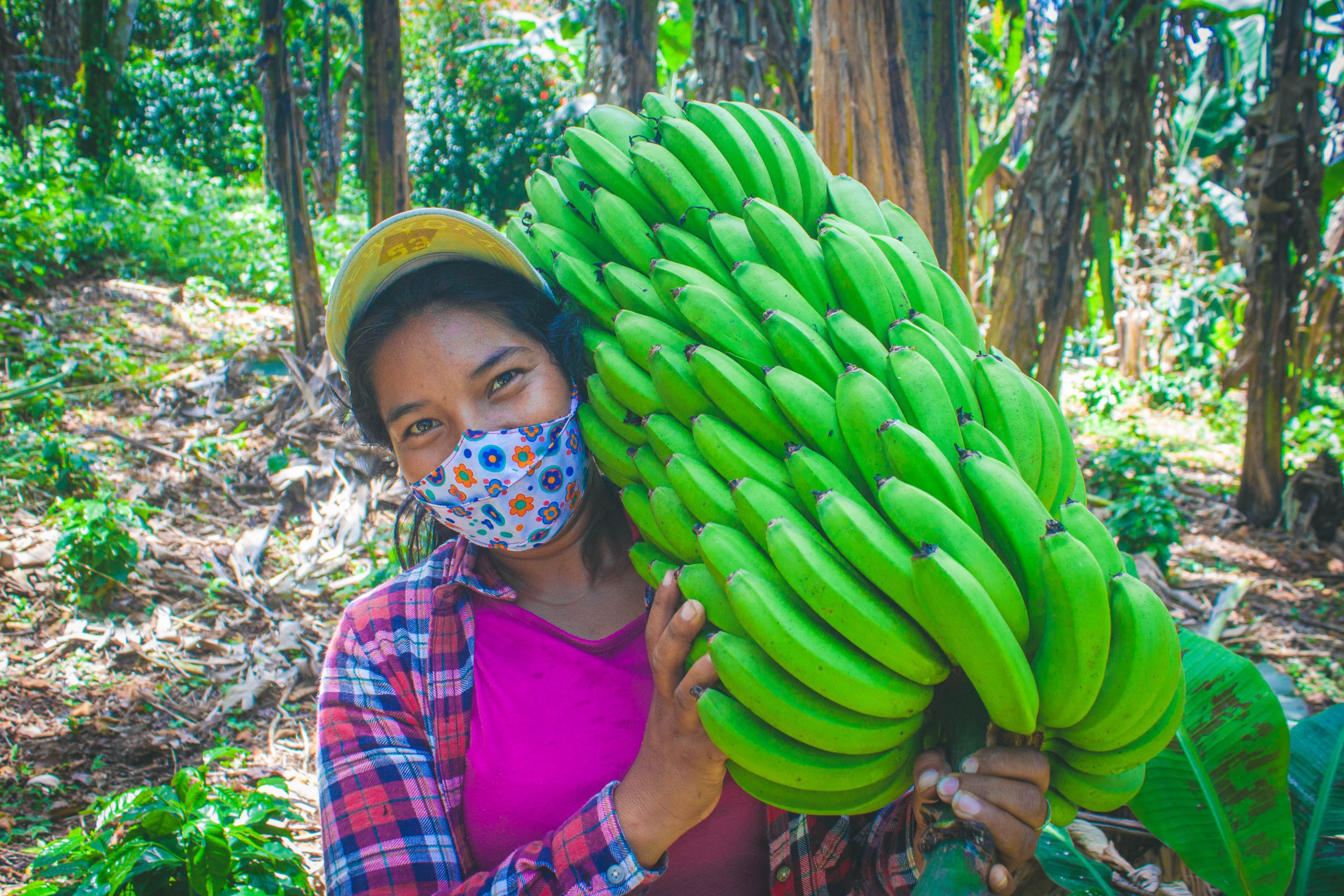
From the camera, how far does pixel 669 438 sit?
124cm

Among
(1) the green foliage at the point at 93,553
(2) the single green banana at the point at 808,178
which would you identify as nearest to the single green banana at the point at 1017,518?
(2) the single green banana at the point at 808,178

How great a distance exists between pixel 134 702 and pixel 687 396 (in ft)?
12.2

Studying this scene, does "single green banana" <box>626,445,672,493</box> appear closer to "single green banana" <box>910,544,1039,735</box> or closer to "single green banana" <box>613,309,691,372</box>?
"single green banana" <box>613,309,691,372</box>

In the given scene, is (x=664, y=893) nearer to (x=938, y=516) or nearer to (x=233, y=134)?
(x=938, y=516)

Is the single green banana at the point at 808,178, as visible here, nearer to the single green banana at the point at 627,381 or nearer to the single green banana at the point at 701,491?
the single green banana at the point at 627,381

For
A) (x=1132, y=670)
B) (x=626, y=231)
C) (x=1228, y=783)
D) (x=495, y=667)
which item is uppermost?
(x=626, y=231)

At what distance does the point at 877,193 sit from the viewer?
2.45m

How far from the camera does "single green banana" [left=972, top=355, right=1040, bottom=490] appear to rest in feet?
3.81

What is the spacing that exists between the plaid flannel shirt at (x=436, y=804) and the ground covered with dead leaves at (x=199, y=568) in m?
1.33

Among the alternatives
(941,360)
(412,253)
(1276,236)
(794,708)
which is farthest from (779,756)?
(1276,236)

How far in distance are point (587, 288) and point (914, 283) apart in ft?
1.92

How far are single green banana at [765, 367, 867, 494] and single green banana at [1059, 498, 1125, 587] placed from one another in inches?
11.1

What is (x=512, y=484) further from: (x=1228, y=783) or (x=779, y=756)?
(x=1228, y=783)

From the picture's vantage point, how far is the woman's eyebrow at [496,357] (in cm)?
143
